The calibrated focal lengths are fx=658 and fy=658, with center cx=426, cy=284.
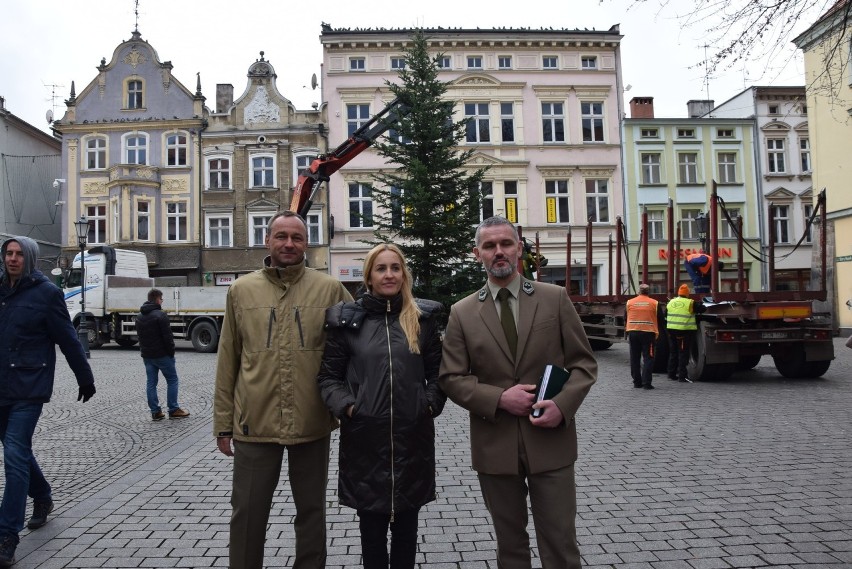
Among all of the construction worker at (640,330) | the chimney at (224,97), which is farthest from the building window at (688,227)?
the chimney at (224,97)

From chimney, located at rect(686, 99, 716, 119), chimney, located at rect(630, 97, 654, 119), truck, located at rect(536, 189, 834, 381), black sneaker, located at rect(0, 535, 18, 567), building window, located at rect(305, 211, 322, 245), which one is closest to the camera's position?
black sneaker, located at rect(0, 535, 18, 567)

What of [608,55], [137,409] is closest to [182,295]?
[137,409]

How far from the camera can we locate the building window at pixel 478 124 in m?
31.9

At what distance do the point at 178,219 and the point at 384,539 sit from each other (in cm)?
3112

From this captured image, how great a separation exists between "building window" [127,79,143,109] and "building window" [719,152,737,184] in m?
29.0

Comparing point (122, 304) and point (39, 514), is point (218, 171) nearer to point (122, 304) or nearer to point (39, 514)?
point (122, 304)

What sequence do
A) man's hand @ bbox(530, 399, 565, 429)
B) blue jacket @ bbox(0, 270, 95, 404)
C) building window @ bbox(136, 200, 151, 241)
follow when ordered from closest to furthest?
1. man's hand @ bbox(530, 399, 565, 429)
2. blue jacket @ bbox(0, 270, 95, 404)
3. building window @ bbox(136, 200, 151, 241)

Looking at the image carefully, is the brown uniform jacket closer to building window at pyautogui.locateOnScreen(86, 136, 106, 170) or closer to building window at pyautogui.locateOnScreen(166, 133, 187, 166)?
building window at pyautogui.locateOnScreen(166, 133, 187, 166)

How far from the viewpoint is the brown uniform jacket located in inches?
112

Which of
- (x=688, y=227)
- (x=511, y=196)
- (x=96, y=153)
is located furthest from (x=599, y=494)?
(x=96, y=153)

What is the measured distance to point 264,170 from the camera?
31.8 m

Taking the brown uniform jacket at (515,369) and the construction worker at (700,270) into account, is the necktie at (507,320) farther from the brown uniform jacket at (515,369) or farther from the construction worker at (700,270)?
the construction worker at (700,270)

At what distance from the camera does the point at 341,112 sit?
31828 mm

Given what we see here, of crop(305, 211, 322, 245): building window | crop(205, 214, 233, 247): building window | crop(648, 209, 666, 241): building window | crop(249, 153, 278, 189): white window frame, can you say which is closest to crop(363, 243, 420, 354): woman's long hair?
crop(305, 211, 322, 245): building window
